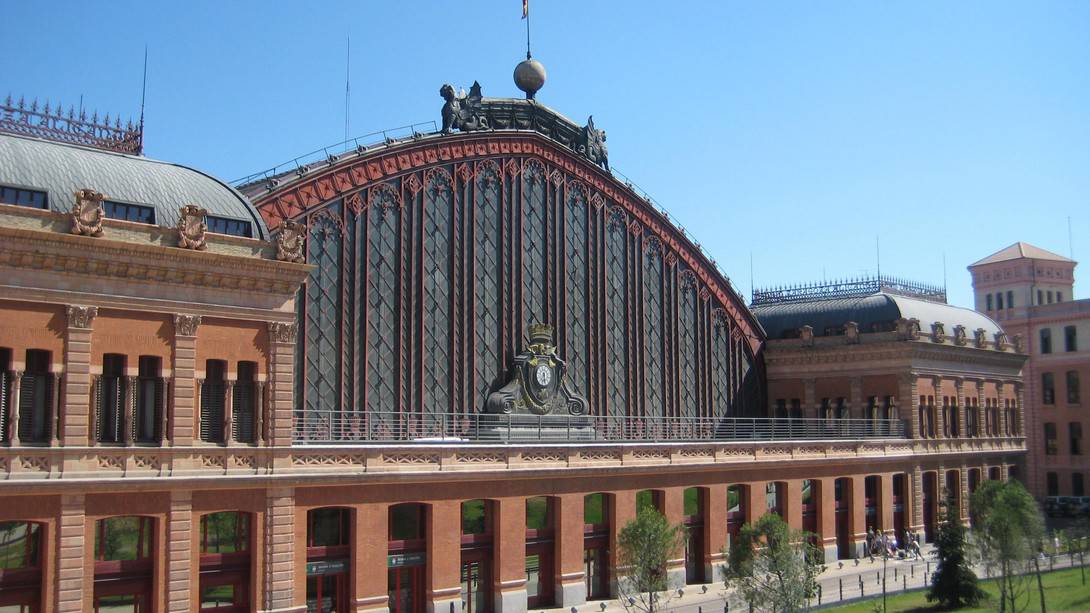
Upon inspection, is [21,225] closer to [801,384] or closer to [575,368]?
[575,368]

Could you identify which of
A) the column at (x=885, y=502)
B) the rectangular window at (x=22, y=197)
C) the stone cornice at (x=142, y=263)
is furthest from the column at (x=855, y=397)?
the rectangular window at (x=22, y=197)

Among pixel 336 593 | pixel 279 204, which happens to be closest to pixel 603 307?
pixel 279 204

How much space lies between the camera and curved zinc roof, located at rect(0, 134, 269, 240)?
117 feet

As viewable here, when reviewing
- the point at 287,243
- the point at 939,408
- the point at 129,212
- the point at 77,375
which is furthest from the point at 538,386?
the point at 939,408

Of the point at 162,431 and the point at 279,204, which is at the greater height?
the point at 279,204

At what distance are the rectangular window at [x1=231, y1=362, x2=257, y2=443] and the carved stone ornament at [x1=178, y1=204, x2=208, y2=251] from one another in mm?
4548

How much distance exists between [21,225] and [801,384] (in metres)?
54.6

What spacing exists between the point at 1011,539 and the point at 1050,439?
214ft

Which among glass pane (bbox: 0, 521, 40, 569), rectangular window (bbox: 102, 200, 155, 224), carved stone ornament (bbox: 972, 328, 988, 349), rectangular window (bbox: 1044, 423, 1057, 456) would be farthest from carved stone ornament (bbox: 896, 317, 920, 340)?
glass pane (bbox: 0, 521, 40, 569)

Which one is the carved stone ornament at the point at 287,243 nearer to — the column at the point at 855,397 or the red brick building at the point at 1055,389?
the column at the point at 855,397

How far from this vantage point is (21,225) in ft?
110

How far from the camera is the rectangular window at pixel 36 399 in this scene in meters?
33.9

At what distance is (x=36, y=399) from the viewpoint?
34.2 metres

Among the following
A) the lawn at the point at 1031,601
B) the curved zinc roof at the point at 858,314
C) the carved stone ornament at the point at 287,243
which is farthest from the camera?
the curved zinc roof at the point at 858,314
